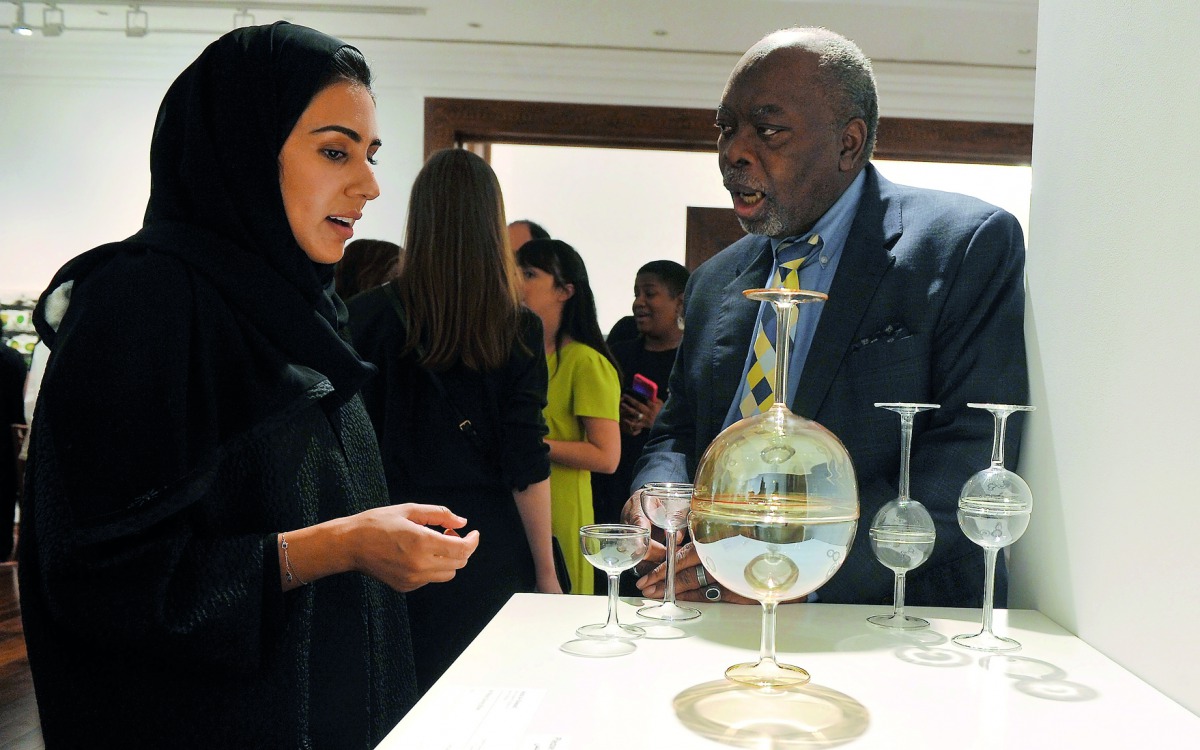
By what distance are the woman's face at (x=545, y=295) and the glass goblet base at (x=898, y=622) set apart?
6.90ft

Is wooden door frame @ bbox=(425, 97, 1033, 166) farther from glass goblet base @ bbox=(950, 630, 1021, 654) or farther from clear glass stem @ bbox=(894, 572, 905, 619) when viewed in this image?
glass goblet base @ bbox=(950, 630, 1021, 654)

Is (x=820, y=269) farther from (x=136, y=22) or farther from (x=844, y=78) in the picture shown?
(x=136, y=22)

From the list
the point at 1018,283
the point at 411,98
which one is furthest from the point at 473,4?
the point at 1018,283

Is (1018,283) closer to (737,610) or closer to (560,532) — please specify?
(737,610)

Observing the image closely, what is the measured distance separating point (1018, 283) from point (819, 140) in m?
0.42

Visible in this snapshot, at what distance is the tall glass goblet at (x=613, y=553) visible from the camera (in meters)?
1.22

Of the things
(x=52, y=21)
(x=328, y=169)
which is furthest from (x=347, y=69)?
(x=52, y=21)

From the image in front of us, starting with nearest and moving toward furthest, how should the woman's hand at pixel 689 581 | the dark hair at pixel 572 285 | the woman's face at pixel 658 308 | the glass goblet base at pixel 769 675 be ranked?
1. the glass goblet base at pixel 769 675
2. the woman's hand at pixel 689 581
3. the dark hair at pixel 572 285
4. the woman's face at pixel 658 308

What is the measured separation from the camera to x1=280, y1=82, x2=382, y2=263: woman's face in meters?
1.52

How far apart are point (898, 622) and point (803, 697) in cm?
35

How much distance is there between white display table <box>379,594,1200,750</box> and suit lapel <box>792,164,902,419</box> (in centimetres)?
40

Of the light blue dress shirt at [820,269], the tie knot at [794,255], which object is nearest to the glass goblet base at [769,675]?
the light blue dress shirt at [820,269]

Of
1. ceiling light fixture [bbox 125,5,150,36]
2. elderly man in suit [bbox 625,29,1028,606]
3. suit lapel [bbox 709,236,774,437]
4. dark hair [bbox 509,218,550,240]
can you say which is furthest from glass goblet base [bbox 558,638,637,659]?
ceiling light fixture [bbox 125,5,150,36]

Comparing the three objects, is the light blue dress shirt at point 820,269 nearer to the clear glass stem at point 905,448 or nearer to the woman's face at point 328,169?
the clear glass stem at point 905,448
